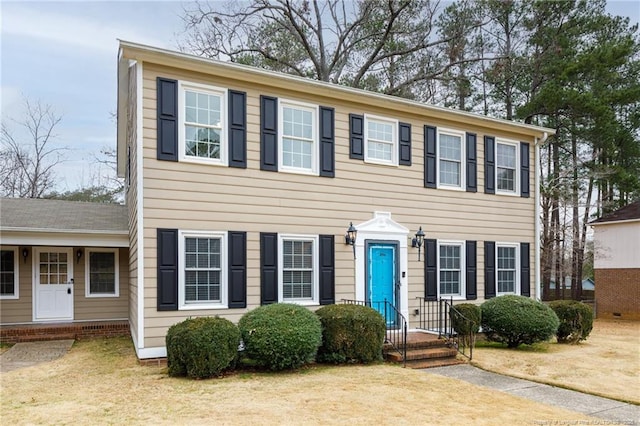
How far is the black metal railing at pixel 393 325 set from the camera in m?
9.38

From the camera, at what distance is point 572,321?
11977 millimetres

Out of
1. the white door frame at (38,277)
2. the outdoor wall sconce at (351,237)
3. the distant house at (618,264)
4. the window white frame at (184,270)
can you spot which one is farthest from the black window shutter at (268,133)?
the distant house at (618,264)

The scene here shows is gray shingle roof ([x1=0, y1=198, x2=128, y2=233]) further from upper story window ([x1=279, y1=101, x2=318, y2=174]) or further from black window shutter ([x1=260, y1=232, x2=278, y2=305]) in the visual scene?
upper story window ([x1=279, y1=101, x2=318, y2=174])

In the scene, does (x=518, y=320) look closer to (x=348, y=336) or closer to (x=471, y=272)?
(x=471, y=272)

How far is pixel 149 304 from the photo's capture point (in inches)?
341

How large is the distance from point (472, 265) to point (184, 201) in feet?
23.7

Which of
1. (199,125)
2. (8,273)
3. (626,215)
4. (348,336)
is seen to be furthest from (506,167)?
(8,273)

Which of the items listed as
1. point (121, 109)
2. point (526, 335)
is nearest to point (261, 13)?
point (121, 109)

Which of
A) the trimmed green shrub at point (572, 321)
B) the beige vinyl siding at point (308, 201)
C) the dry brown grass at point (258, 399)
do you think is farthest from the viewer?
the trimmed green shrub at point (572, 321)

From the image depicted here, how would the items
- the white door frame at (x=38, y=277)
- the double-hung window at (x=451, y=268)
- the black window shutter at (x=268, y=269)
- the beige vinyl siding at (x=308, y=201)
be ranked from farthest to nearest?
the white door frame at (x=38, y=277), the double-hung window at (x=451, y=268), the black window shutter at (x=268, y=269), the beige vinyl siding at (x=308, y=201)

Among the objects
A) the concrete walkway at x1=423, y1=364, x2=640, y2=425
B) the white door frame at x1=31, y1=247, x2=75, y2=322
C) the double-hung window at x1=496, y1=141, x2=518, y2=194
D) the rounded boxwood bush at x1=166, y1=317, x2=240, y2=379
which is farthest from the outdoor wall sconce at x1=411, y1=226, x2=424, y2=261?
the white door frame at x1=31, y1=247, x2=75, y2=322

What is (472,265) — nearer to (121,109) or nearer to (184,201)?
(184,201)

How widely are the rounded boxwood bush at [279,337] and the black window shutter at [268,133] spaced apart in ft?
9.83

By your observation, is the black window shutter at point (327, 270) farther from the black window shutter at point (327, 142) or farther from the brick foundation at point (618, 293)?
the brick foundation at point (618, 293)
